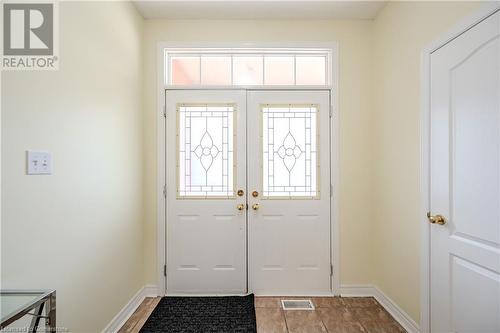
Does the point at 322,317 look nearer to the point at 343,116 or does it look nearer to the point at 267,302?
the point at 267,302

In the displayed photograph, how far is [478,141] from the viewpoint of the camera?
1.53 meters

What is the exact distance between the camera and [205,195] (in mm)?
2787

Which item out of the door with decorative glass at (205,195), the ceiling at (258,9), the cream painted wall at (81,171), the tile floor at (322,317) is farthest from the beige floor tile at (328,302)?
the ceiling at (258,9)

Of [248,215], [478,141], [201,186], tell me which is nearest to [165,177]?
[201,186]

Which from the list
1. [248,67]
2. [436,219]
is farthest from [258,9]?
[436,219]

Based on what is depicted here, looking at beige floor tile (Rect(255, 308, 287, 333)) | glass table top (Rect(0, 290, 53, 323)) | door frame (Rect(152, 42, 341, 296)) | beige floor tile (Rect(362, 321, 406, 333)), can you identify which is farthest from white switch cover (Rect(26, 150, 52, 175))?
beige floor tile (Rect(362, 321, 406, 333))

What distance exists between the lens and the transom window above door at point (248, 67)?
2.83 meters

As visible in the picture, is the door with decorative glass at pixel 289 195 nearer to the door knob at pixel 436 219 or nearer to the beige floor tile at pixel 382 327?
the beige floor tile at pixel 382 327

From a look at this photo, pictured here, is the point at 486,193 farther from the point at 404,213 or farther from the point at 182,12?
the point at 182,12

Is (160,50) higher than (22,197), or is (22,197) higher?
(160,50)

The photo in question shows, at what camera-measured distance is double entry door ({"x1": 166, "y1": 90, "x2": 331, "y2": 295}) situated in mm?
2777

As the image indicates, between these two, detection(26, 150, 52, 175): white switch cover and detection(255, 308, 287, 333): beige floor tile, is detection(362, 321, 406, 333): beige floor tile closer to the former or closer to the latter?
detection(255, 308, 287, 333): beige floor tile

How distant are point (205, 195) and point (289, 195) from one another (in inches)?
33.9

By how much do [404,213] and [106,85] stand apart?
2606mm
